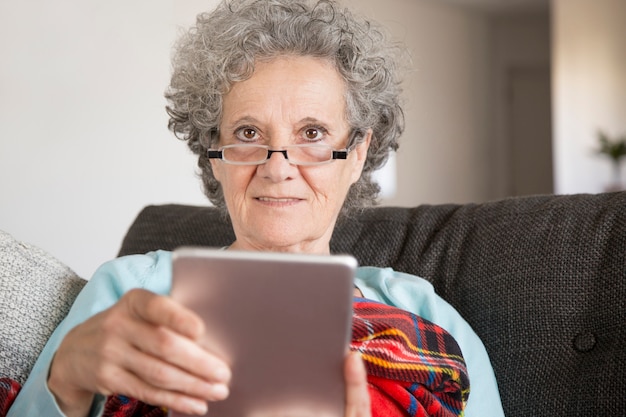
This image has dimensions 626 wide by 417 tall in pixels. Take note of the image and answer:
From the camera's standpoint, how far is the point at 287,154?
142 centimetres

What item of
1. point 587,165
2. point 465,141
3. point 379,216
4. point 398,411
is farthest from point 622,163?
point 398,411

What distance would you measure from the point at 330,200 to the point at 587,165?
6.65m

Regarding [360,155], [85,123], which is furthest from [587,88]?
[360,155]

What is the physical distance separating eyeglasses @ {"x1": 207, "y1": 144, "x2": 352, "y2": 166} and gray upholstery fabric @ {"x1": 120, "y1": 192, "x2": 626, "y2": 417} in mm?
300

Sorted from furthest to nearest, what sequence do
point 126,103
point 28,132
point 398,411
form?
point 126,103 < point 28,132 < point 398,411

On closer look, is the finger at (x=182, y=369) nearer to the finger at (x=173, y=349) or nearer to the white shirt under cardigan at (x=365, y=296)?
the finger at (x=173, y=349)

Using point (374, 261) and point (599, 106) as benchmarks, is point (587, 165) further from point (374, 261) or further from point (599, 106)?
point (374, 261)

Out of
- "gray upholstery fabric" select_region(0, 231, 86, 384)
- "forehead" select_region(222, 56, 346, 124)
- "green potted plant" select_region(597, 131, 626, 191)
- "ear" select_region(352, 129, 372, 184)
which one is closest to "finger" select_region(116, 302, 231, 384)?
"gray upholstery fabric" select_region(0, 231, 86, 384)

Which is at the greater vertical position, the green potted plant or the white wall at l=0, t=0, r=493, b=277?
the white wall at l=0, t=0, r=493, b=277

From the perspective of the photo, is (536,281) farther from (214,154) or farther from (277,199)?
(214,154)

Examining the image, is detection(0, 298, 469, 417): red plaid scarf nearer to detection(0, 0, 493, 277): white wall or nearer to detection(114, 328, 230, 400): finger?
detection(114, 328, 230, 400): finger

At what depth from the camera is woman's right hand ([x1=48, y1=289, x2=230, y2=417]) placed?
0.80 m

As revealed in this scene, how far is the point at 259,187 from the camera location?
1.42m

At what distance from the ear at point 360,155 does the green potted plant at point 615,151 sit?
6.04 meters
